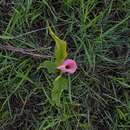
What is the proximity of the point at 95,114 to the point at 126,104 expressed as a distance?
0.50 ft

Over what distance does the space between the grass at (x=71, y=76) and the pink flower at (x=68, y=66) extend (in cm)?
13

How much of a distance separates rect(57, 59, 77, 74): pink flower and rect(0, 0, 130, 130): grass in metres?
0.13

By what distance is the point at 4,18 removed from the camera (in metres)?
1.39

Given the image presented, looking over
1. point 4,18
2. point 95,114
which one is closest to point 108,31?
point 95,114

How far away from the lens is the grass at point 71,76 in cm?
135

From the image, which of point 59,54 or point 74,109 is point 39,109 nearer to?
point 74,109

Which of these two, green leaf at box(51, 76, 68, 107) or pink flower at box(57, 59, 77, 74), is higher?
pink flower at box(57, 59, 77, 74)

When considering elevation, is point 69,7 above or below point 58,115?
above

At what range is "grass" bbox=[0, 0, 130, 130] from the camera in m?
1.35

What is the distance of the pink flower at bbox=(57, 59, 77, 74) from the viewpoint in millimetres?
1206

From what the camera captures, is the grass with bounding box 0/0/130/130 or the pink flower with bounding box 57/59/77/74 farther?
the grass with bounding box 0/0/130/130

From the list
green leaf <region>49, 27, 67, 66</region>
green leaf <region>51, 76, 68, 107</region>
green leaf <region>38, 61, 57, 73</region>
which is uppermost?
green leaf <region>49, 27, 67, 66</region>

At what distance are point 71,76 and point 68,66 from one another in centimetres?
13

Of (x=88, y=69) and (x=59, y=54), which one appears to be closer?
(x=59, y=54)
